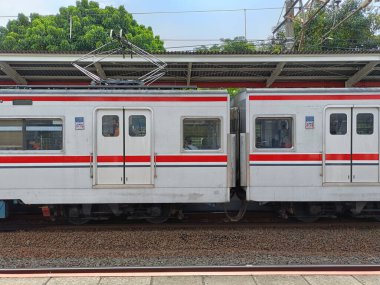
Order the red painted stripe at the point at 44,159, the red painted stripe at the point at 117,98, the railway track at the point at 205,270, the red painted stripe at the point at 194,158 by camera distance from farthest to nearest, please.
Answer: the red painted stripe at the point at 194,158 < the red painted stripe at the point at 117,98 < the red painted stripe at the point at 44,159 < the railway track at the point at 205,270

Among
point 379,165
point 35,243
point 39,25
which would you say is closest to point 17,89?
point 35,243

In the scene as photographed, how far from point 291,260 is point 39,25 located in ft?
88.3

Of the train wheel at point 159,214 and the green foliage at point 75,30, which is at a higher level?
the green foliage at point 75,30

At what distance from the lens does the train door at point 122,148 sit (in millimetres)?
9008

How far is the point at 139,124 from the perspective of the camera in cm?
912

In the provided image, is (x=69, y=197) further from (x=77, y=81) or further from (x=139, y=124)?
(x=77, y=81)

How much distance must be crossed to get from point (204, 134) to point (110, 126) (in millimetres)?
1965

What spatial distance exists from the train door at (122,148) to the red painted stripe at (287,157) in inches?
88.0

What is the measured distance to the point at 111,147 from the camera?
902 cm

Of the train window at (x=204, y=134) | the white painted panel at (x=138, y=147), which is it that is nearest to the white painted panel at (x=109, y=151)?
the white painted panel at (x=138, y=147)

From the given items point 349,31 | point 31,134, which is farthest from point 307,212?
point 349,31

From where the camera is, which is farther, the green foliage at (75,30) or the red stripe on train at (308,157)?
the green foliage at (75,30)

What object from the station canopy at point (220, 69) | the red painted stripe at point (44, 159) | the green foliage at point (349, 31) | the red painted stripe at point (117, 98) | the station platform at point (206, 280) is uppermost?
the green foliage at point (349, 31)

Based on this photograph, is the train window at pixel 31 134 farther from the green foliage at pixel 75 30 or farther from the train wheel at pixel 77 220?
the green foliage at pixel 75 30
